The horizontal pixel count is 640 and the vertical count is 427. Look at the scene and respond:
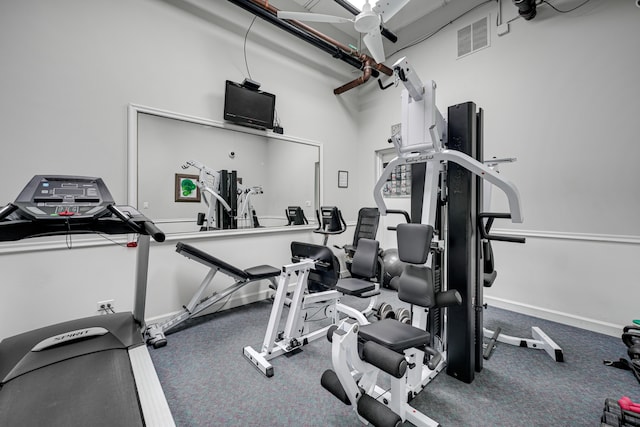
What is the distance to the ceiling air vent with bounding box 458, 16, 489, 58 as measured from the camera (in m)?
3.38

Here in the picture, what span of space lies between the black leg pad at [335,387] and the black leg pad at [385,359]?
200 millimetres

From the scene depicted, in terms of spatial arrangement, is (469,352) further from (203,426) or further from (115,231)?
(115,231)

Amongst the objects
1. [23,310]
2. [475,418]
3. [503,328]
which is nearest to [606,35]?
[503,328]

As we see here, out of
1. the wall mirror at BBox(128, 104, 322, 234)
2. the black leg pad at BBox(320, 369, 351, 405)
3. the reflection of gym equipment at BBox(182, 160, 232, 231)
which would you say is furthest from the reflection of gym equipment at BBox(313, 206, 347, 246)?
the black leg pad at BBox(320, 369, 351, 405)

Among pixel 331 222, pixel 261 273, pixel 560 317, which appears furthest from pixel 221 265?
pixel 560 317

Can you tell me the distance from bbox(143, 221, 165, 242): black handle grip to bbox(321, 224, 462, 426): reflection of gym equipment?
1.07 m

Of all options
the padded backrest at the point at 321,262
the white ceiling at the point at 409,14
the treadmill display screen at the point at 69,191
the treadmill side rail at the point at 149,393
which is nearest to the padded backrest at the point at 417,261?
the padded backrest at the point at 321,262

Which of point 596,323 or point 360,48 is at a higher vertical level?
point 360,48

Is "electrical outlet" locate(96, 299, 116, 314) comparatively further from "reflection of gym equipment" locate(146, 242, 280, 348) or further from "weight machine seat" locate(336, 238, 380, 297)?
"weight machine seat" locate(336, 238, 380, 297)

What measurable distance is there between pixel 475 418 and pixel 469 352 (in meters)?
0.41

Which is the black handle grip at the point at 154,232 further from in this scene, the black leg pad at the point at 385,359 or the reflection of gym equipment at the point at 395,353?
the black leg pad at the point at 385,359

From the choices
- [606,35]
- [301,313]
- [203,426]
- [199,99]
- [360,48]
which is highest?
[360,48]

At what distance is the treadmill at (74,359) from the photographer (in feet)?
3.90

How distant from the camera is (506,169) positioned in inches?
125
